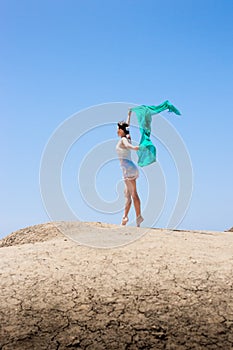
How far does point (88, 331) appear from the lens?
4.43 metres

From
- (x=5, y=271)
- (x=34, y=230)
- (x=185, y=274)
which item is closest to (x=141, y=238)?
(x=185, y=274)

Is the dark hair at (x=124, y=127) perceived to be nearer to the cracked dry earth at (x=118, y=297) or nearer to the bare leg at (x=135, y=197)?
the bare leg at (x=135, y=197)

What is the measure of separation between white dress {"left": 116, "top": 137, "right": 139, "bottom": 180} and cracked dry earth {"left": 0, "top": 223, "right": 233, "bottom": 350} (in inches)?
82.6

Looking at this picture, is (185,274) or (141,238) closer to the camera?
(185,274)

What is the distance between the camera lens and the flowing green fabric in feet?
30.6

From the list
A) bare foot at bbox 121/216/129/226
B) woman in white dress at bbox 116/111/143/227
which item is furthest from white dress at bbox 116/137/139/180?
bare foot at bbox 121/216/129/226

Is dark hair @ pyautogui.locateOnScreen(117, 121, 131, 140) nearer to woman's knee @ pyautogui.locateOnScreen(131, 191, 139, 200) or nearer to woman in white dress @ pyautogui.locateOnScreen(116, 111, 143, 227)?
woman in white dress @ pyautogui.locateOnScreen(116, 111, 143, 227)

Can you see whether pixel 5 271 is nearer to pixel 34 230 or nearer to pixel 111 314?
pixel 111 314

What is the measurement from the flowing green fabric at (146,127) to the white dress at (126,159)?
0.26m

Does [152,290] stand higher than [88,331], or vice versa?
[152,290]

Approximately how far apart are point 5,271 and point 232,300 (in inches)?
122

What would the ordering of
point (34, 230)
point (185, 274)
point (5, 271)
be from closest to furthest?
point (185, 274)
point (5, 271)
point (34, 230)

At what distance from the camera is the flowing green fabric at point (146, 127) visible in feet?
30.6

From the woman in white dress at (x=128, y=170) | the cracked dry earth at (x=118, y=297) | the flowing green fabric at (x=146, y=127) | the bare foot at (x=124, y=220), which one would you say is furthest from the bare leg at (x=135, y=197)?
the cracked dry earth at (x=118, y=297)
